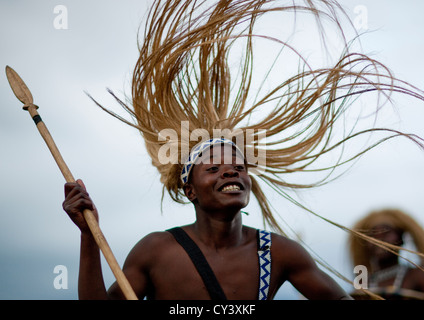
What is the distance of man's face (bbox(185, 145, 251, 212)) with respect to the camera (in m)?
3.94

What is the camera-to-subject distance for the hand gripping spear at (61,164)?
3.36m

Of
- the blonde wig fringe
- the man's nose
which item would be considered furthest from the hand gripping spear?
the blonde wig fringe

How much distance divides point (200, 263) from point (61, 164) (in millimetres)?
1020

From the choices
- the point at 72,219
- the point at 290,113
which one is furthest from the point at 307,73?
the point at 72,219

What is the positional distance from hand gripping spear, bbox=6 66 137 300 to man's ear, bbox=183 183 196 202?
32.3 inches

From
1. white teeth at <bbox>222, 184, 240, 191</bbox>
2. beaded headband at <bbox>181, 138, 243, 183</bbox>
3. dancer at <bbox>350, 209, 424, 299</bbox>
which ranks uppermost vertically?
beaded headband at <bbox>181, 138, 243, 183</bbox>

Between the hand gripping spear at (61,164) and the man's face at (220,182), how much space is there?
2.53 ft

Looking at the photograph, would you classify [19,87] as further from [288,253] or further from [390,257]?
[390,257]

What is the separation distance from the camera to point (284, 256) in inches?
160

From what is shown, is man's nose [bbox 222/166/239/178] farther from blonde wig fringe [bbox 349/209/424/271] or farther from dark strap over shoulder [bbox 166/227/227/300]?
blonde wig fringe [bbox 349/209/424/271]

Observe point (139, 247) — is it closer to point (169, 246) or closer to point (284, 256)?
point (169, 246)

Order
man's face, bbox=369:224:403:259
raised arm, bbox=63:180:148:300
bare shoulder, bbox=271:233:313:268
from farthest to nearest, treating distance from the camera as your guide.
→ 1. man's face, bbox=369:224:403:259
2. bare shoulder, bbox=271:233:313:268
3. raised arm, bbox=63:180:148:300

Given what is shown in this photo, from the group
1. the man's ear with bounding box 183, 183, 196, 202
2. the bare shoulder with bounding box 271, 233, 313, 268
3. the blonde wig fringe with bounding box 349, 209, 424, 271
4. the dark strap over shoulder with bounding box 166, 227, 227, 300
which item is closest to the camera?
the dark strap over shoulder with bounding box 166, 227, 227, 300
